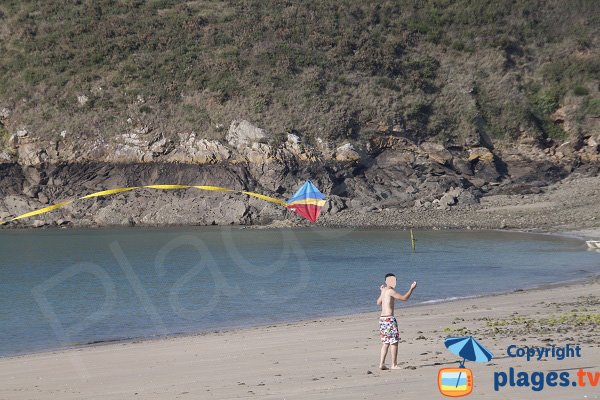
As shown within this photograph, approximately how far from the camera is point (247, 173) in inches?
1897

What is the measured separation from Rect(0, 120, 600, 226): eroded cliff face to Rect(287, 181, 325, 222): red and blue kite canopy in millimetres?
29399

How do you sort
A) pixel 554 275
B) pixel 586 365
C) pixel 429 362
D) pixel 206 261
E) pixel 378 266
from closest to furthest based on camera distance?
pixel 586 365
pixel 429 362
pixel 554 275
pixel 378 266
pixel 206 261

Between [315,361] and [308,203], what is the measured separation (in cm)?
355

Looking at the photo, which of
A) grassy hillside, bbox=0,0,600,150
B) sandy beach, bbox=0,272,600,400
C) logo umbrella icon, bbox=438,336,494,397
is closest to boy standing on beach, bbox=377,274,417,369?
sandy beach, bbox=0,272,600,400

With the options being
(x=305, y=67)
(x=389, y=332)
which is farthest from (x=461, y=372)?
(x=305, y=67)

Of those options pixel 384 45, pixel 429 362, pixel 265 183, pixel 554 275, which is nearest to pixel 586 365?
pixel 429 362

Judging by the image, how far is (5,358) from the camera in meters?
15.9

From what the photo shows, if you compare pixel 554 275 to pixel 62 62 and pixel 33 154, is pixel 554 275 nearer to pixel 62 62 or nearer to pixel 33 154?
pixel 33 154

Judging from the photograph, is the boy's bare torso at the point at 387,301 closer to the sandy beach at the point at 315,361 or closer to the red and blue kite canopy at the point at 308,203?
the sandy beach at the point at 315,361

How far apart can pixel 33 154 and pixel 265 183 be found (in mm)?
13192

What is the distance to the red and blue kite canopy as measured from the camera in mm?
15805

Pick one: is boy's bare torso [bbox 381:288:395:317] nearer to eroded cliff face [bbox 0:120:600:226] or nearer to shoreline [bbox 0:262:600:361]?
shoreline [bbox 0:262:600:361]

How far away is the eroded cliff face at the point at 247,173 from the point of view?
153ft

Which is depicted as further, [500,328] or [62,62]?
[62,62]
